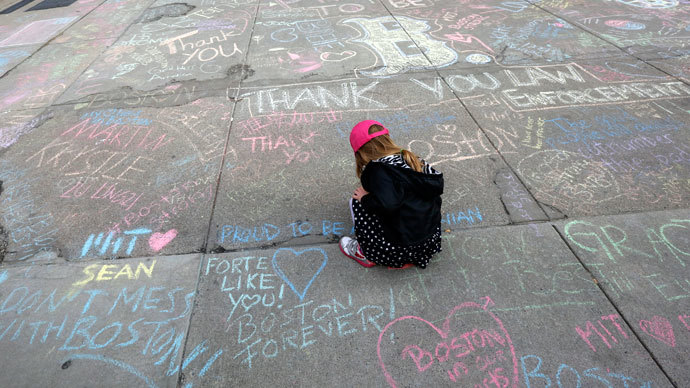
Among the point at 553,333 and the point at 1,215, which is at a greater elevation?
the point at 1,215

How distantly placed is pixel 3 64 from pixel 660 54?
11005 mm

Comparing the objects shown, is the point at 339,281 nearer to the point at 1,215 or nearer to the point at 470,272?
the point at 470,272

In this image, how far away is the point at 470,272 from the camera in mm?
2561

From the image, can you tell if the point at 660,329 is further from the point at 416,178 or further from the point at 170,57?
the point at 170,57

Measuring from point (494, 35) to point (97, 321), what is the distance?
6957 millimetres

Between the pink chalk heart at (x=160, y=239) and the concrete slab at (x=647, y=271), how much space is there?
3.07 m

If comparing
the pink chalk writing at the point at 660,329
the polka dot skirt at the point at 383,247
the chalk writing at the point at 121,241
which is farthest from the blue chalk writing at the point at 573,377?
the chalk writing at the point at 121,241

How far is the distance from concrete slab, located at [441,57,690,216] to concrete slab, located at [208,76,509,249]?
36 cm

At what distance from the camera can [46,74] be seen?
233 inches

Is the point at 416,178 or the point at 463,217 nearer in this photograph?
the point at 416,178

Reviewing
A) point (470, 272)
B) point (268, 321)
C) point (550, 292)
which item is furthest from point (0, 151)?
point (550, 292)

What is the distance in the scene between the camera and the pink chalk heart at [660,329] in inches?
83.6

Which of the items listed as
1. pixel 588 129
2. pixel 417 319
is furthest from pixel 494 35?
pixel 417 319

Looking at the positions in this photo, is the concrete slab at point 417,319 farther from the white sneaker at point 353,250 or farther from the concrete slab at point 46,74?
the concrete slab at point 46,74
